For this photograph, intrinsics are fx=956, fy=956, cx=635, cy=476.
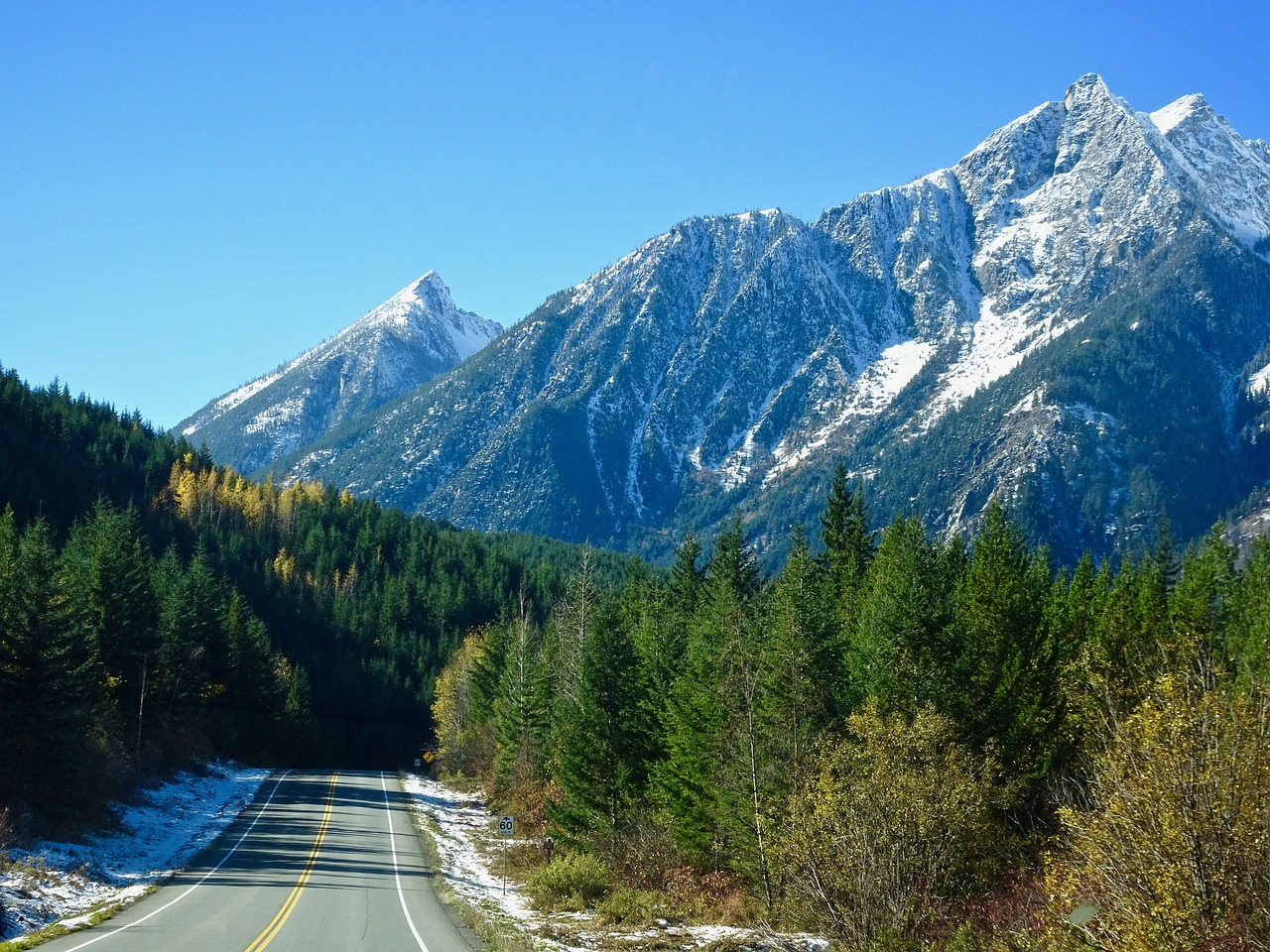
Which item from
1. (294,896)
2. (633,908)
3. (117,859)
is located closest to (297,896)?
(294,896)

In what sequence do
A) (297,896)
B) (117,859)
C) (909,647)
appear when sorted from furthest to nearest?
(117,859) → (909,647) → (297,896)

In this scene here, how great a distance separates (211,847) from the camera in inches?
1663

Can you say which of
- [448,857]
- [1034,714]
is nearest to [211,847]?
[448,857]

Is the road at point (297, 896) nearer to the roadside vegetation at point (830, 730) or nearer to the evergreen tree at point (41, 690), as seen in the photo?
the roadside vegetation at point (830, 730)

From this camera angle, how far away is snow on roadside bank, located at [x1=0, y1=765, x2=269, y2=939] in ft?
88.1

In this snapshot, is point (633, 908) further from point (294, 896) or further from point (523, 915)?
point (294, 896)

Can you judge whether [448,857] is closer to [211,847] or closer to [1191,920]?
[211,847]

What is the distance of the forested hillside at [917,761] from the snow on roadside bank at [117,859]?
582 inches

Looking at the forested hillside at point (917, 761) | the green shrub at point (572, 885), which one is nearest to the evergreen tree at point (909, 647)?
the forested hillside at point (917, 761)

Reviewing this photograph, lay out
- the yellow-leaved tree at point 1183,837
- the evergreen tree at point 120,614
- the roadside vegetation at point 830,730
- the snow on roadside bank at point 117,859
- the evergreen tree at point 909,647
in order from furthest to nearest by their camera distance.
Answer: the evergreen tree at point 120,614 → the evergreen tree at point 909,647 → the snow on roadside bank at point 117,859 → the roadside vegetation at point 830,730 → the yellow-leaved tree at point 1183,837

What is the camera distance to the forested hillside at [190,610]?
3847 cm

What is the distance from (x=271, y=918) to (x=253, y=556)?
141m

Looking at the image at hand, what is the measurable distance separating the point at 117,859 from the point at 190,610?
3552 cm

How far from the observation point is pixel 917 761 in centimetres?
2489
